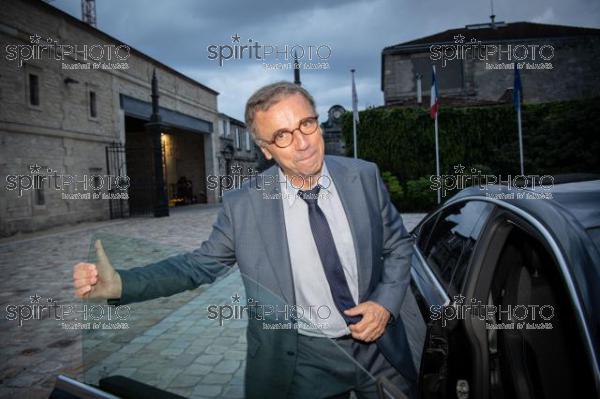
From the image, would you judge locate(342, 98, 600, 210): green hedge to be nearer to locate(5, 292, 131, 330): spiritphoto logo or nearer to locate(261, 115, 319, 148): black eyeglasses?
locate(5, 292, 131, 330): spiritphoto logo

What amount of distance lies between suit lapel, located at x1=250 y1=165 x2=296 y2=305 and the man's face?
157 mm

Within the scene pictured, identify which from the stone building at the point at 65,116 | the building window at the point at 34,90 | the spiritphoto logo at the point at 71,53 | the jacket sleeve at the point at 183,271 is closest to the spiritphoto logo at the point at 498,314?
the jacket sleeve at the point at 183,271

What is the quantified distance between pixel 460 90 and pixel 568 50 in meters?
7.58

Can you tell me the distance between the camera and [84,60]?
1786cm

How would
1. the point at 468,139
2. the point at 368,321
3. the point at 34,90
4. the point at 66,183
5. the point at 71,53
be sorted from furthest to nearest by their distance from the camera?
1. the point at 468,139
2. the point at 71,53
3. the point at 66,183
4. the point at 34,90
5. the point at 368,321

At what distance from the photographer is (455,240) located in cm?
223

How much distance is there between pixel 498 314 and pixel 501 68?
29.0 metres

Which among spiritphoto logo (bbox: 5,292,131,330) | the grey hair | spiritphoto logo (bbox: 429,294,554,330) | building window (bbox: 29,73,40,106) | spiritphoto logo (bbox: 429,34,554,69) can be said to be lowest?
spiritphoto logo (bbox: 5,292,131,330)

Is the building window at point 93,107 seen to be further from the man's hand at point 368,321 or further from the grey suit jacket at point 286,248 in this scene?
the man's hand at point 368,321

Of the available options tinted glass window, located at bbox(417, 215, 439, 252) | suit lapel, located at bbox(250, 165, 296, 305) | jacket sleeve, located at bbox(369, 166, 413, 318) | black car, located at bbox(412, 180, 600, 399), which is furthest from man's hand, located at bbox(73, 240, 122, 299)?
tinted glass window, located at bbox(417, 215, 439, 252)

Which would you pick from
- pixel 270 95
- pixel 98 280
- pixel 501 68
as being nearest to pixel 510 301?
pixel 270 95

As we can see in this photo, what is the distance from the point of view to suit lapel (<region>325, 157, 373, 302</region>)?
1.78m

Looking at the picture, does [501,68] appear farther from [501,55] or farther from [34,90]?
[34,90]

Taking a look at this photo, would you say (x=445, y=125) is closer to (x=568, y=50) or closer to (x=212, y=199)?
(x=568, y=50)
